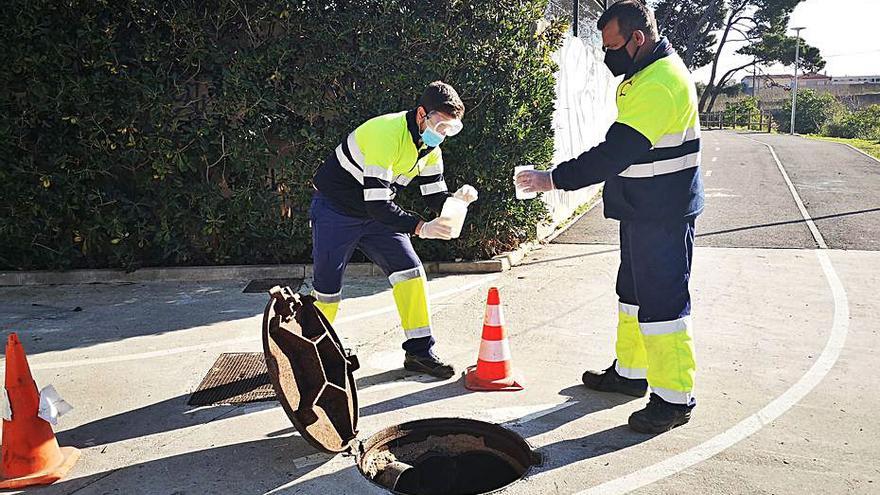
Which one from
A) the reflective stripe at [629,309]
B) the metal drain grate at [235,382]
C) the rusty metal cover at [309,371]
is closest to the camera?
the rusty metal cover at [309,371]

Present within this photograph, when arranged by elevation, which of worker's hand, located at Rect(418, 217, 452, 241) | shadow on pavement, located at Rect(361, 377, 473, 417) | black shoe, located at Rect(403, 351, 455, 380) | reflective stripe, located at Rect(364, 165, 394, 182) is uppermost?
reflective stripe, located at Rect(364, 165, 394, 182)

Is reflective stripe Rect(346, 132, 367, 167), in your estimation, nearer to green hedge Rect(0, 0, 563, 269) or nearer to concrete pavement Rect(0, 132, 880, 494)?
concrete pavement Rect(0, 132, 880, 494)

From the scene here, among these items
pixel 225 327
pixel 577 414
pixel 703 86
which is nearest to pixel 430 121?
pixel 577 414

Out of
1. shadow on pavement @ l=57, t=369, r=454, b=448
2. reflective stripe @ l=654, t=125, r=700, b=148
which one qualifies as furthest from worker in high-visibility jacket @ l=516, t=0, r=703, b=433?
shadow on pavement @ l=57, t=369, r=454, b=448

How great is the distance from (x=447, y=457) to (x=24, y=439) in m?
2.14

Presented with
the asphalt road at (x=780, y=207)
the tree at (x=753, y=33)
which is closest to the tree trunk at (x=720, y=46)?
the tree at (x=753, y=33)

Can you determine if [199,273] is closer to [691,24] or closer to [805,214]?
[805,214]

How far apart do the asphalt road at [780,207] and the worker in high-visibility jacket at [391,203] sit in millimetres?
5439

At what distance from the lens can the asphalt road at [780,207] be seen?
394 inches

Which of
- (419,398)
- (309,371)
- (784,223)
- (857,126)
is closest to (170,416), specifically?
(309,371)

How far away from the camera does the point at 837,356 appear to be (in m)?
5.30

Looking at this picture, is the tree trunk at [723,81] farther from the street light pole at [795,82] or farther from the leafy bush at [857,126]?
the leafy bush at [857,126]

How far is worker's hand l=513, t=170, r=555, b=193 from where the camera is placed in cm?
432

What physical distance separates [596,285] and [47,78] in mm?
5951
